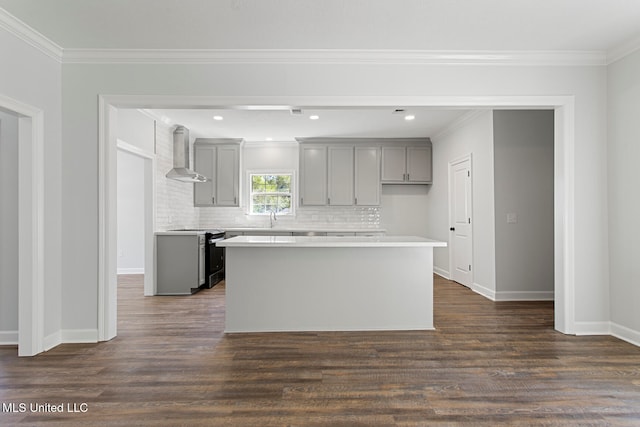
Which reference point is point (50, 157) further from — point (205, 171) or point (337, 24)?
point (205, 171)

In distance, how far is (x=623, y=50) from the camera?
3283 millimetres

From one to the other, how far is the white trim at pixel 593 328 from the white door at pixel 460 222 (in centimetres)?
205

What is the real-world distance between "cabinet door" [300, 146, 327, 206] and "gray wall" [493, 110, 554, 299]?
3127 mm

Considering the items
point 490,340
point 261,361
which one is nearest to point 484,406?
point 490,340

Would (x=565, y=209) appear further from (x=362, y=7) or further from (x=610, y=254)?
(x=362, y=7)

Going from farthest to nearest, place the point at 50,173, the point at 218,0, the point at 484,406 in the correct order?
the point at 50,173
the point at 218,0
the point at 484,406

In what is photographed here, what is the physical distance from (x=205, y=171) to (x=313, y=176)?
2014mm

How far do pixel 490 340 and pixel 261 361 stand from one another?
1.99 m

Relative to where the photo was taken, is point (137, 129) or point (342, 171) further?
point (342, 171)

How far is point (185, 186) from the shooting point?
261 inches

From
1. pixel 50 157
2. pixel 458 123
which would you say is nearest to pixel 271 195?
pixel 458 123

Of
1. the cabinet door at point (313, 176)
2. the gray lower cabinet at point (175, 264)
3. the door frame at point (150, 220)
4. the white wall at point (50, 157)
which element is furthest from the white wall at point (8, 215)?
the cabinet door at point (313, 176)

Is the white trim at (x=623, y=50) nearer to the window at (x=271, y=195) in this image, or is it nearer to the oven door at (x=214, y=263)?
Result: the window at (x=271, y=195)

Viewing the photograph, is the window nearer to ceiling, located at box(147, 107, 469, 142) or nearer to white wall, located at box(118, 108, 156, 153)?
ceiling, located at box(147, 107, 469, 142)
